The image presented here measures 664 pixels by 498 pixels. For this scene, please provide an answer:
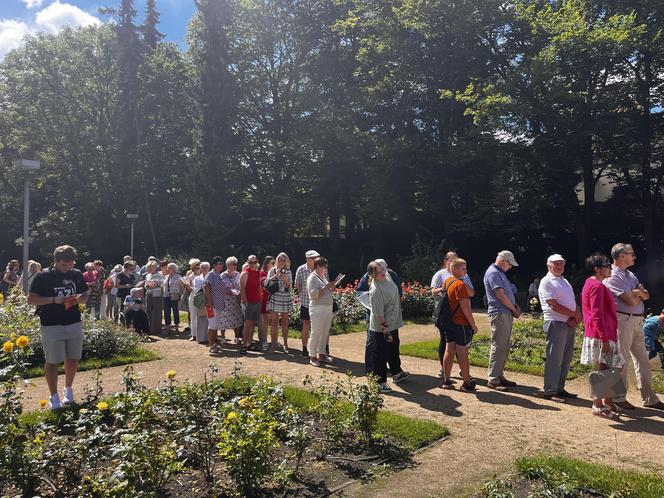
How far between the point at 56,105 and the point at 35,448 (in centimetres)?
3540

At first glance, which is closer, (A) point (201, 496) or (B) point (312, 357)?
(A) point (201, 496)

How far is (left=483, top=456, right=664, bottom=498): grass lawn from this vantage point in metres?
3.80

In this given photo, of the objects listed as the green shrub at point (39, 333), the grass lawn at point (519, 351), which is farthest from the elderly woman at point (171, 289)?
the grass lawn at point (519, 351)

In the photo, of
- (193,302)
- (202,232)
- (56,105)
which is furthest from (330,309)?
(56,105)

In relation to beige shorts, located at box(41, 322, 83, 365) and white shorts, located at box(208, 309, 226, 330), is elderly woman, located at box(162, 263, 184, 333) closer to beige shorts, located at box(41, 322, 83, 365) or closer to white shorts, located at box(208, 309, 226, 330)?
white shorts, located at box(208, 309, 226, 330)

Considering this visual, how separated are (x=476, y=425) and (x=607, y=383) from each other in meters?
1.49

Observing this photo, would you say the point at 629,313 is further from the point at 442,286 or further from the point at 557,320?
the point at 442,286

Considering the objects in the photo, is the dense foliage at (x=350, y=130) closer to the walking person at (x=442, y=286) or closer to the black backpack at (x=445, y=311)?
the walking person at (x=442, y=286)

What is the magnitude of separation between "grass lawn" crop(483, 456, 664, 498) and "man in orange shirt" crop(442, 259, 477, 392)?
2.44 m

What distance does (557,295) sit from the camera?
6.33 metres

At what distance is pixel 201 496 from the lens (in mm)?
3973

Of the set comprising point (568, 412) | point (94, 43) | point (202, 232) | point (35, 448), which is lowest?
point (568, 412)

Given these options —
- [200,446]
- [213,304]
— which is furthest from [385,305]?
[213,304]

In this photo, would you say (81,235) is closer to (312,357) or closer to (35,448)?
(312,357)
